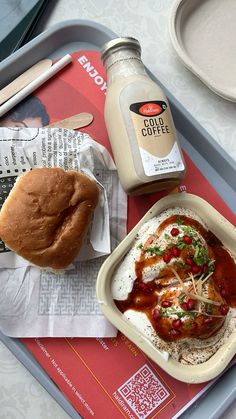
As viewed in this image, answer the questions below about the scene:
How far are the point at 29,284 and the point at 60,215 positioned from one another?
0.18m

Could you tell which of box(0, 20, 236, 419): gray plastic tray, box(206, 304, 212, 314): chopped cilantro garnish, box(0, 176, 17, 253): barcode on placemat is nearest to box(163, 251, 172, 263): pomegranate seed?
box(206, 304, 212, 314): chopped cilantro garnish

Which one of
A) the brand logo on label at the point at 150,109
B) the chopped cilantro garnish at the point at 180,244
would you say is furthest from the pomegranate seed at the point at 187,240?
the brand logo on label at the point at 150,109

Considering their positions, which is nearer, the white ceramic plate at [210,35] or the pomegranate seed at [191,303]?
the pomegranate seed at [191,303]

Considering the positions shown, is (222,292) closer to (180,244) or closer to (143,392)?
(180,244)

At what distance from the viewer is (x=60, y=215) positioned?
99 centimetres

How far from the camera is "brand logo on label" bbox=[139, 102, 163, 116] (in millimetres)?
984

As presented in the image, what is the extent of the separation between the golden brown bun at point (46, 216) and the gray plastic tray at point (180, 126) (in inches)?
8.9

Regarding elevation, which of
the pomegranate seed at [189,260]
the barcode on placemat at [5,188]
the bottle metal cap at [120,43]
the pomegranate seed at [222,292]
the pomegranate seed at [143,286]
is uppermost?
the bottle metal cap at [120,43]

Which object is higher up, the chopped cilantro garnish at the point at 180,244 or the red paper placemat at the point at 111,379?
the chopped cilantro garnish at the point at 180,244

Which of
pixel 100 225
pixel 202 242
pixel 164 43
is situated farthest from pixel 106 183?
pixel 164 43

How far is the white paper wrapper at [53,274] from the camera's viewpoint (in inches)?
41.6

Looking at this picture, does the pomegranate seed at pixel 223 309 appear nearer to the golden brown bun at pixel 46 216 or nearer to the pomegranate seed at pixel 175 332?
the pomegranate seed at pixel 175 332

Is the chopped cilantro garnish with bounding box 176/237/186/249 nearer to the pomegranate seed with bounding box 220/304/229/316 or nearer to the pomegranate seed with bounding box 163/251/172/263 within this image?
the pomegranate seed with bounding box 163/251/172/263

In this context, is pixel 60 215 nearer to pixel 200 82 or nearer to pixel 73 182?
pixel 73 182
